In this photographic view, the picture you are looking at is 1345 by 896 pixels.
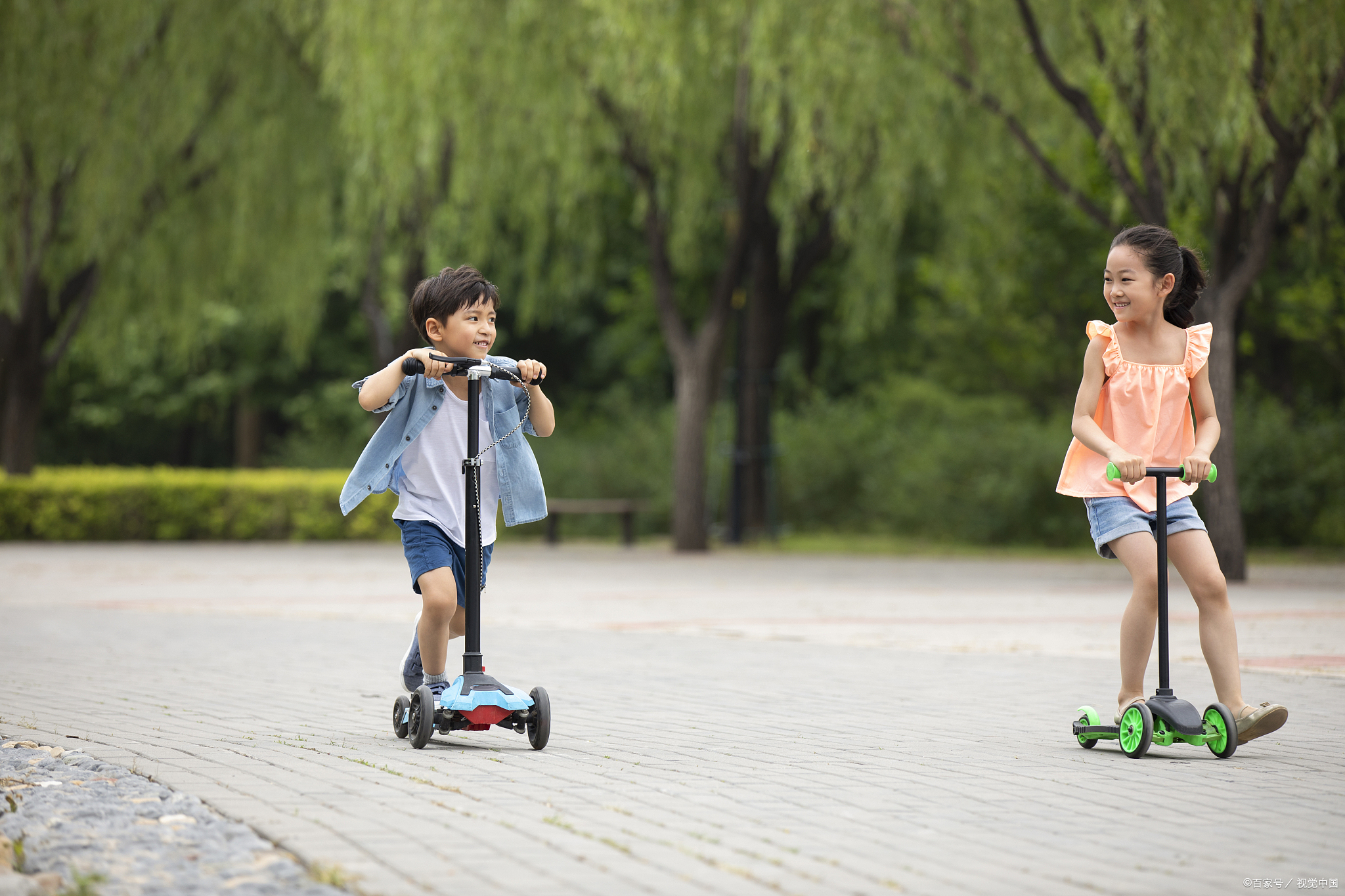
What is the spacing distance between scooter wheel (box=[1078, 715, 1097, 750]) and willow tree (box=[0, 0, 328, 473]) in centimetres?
1714

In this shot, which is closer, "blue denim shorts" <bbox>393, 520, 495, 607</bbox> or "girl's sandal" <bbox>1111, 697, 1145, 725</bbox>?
"girl's sandal" <bbox>1111, 697, 1145, 725</bbox>

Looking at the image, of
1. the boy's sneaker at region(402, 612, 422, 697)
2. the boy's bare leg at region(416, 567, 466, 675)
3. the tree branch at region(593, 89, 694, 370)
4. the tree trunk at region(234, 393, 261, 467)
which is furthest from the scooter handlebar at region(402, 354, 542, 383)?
the tree trunk at region(234, 393, 261, 467)

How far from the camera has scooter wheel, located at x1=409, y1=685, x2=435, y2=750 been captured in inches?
199

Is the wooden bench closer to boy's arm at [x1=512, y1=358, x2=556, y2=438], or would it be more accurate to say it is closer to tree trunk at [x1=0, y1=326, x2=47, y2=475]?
tree trunk at [x1=0, y1=326, x2=47, y2=475]

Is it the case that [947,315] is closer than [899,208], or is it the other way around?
[899,208]

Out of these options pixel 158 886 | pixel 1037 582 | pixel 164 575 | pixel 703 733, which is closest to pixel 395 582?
pixel 164 575

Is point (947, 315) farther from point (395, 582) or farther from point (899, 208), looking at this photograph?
point (395, 582)

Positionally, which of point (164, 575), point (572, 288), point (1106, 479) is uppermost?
point (572, 288)

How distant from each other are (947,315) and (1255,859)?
24303 millimetres

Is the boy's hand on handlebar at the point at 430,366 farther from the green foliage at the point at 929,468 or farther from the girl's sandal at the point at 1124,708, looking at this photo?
the green foliage at the point at 929,468

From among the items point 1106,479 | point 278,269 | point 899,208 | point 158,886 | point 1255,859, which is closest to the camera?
point 158,886

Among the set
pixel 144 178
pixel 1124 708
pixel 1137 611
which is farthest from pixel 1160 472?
pixel 144 178

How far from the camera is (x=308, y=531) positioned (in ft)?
76.0

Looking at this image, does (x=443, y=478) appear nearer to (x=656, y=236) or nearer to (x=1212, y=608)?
(x=1212, y=608)
